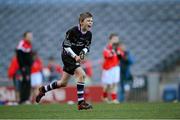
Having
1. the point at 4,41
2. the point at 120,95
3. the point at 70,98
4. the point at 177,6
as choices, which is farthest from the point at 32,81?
the point at 177,6

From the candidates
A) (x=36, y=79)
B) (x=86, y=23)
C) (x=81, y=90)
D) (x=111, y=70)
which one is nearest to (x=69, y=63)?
(x=81, y=90)

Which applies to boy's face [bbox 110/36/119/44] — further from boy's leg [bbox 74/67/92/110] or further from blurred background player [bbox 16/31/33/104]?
boy's leg [bbox 74/67/92/110]

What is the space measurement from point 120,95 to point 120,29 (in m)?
5.89

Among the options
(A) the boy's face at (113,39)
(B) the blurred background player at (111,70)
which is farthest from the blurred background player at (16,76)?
(A) the boy's face at (113,39)

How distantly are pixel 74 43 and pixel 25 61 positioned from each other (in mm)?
6389

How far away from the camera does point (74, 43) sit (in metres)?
11.9

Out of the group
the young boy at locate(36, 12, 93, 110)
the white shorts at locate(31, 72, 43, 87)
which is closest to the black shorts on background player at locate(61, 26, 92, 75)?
the young boy at locate(36, 12, 93, 110)

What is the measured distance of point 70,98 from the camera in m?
20.5

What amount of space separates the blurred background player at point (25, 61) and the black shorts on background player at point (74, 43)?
5.86 metres

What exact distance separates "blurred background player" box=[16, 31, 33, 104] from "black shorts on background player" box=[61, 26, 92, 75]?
5.86 metres

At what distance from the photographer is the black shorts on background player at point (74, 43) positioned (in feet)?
38.5

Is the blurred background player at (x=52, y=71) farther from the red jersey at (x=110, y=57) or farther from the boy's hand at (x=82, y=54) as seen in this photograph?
the boy's hand at (x=82, y=54)

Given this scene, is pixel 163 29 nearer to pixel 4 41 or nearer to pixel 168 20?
pixel 168 20

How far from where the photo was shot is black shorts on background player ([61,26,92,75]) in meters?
11.7
